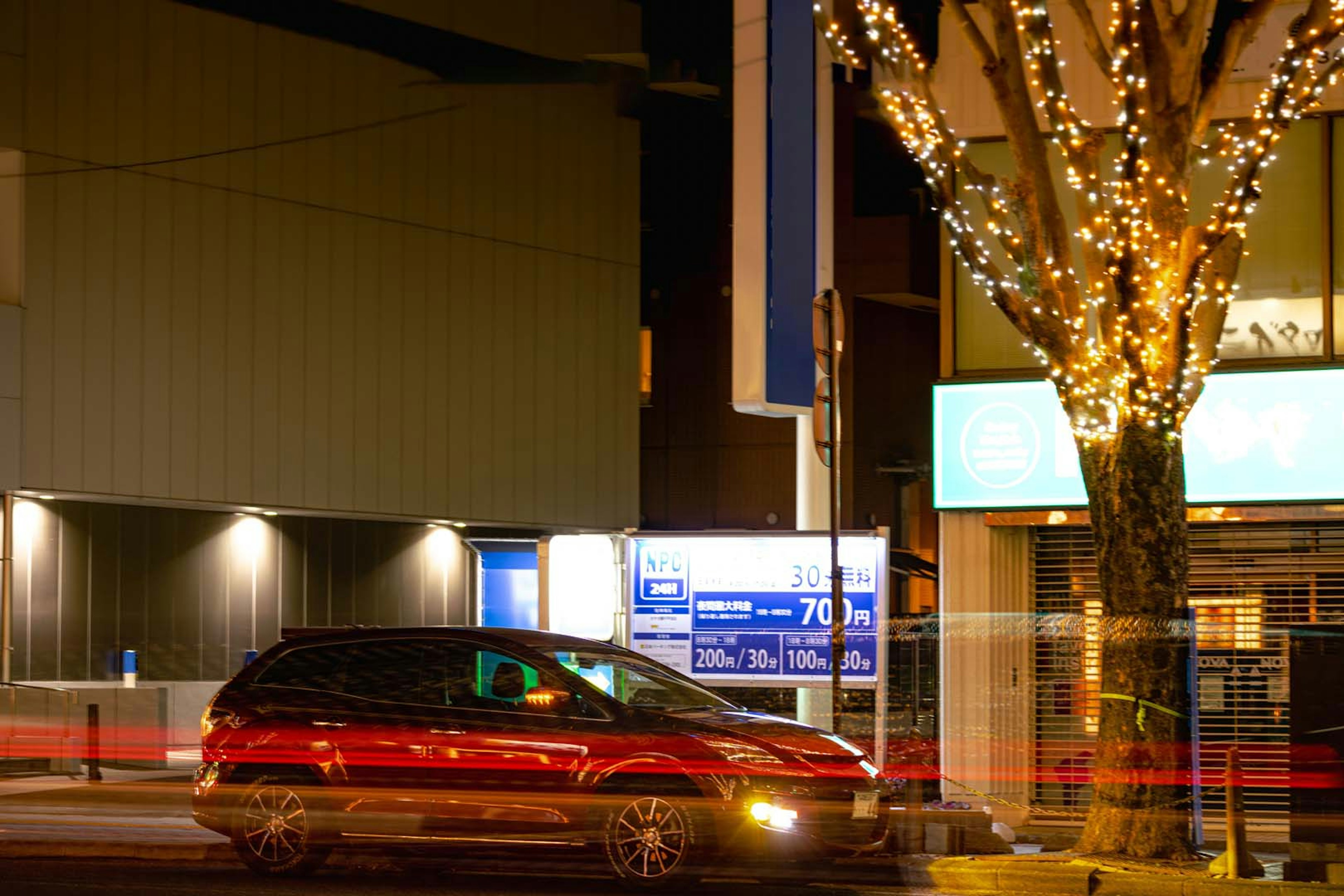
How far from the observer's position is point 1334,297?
17.1 m

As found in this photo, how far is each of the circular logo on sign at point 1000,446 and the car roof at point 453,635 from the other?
5773 mm

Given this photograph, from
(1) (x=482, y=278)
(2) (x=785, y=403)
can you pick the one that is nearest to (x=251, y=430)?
(1) (x=482, y=278)

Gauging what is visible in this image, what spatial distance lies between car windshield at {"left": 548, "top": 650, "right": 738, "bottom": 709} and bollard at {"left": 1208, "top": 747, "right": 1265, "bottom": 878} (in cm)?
330

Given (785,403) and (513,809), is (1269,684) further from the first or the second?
(513,809)

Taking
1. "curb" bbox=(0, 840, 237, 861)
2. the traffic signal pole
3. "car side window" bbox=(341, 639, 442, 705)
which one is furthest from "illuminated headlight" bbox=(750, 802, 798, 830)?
"curb" bbox=(0, 840, 237, 861)

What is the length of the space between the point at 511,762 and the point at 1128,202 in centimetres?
557

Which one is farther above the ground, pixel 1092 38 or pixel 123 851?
pixel 1092 38

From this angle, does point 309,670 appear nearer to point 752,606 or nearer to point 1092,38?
point 752,606

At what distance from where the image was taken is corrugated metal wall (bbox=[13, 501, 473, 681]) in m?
23.8

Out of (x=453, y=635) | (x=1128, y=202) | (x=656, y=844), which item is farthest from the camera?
(x=1128, y=202)

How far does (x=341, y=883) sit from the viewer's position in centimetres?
1212

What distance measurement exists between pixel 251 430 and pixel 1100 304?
15.5 meters

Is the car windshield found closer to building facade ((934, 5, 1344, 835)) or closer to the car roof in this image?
the car roof

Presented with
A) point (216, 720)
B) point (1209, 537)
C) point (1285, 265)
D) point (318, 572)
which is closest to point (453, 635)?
point (216, 720)
